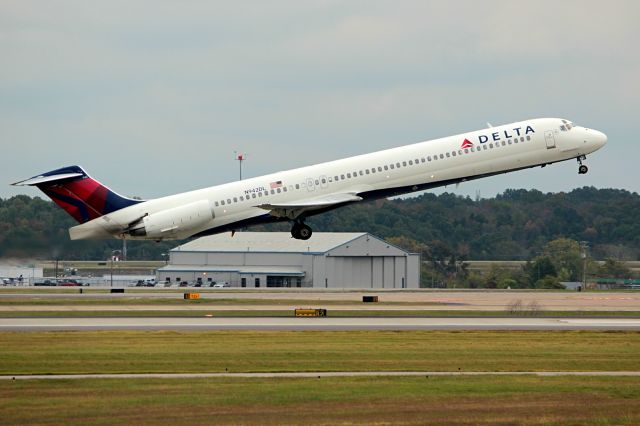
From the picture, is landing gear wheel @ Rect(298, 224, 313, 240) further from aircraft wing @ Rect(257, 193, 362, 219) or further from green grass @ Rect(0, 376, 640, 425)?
green grass @ Rect(0, 376, 640, 425)

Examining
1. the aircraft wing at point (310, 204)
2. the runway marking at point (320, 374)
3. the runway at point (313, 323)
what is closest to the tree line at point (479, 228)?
the aircraft wing at point (310, 204)

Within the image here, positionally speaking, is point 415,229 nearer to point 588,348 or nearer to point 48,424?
point 588,348

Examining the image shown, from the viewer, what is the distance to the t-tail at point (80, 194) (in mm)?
65938

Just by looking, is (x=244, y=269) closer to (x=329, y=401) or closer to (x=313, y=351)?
(x=313, y=351)

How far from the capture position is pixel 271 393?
31047 millimetres

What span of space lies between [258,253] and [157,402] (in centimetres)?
9063

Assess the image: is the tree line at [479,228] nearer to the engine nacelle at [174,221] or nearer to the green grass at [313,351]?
the engine nacelle at [174,221]

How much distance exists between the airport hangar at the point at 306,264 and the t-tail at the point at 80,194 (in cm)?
4872

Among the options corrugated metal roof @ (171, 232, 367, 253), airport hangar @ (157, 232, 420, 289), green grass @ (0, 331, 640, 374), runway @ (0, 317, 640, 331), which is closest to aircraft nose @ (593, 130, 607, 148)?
runway @ (0, 317, 640, 331)

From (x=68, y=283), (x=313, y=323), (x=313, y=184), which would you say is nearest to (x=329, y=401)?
(x=313, y=323)

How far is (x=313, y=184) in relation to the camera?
6600cm

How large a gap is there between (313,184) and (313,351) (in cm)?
2629

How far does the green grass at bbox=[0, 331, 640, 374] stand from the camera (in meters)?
36.6

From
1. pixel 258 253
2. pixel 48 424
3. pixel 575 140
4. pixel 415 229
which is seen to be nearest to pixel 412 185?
pixel 575 140
